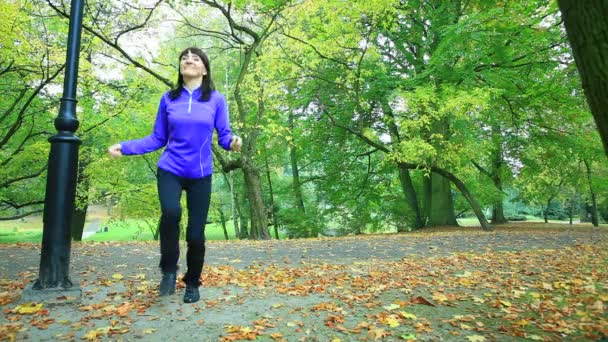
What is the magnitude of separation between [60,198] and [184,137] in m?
1.11

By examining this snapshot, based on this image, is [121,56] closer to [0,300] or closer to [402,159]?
[402,159]

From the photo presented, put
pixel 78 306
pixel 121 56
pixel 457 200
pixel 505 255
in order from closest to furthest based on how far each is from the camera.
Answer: pixel 78 306, pixel 505 255, pixel 121 56, pixel 457 200

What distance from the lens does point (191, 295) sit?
11.1 feet

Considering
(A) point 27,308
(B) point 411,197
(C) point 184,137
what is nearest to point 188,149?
(C) point 184,137

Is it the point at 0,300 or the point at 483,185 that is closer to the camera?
the point at 0,300

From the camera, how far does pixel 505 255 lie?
6805 millimetres

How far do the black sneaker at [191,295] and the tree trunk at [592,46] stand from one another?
3070 millimetres

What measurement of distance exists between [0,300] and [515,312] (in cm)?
416

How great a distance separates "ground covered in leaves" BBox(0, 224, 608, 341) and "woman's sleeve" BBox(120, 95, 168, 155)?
4.05 ft

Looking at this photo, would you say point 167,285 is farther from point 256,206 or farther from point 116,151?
point 256,206

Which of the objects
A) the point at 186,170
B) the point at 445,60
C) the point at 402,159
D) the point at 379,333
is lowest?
the point at 379,333

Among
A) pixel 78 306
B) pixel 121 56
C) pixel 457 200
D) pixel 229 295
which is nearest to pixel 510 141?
pixel 457 200

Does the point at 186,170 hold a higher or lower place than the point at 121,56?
lower

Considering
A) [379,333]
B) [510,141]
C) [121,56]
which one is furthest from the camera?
[510,141]
